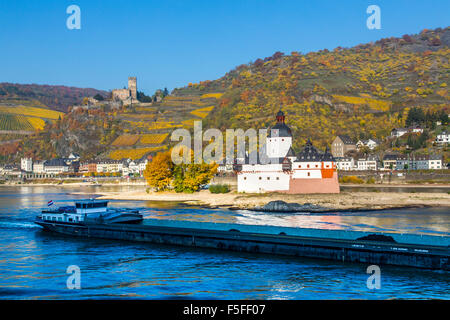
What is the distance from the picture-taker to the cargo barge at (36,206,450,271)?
3284 cm

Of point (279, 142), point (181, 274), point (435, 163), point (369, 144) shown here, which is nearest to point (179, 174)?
point (279, 142)

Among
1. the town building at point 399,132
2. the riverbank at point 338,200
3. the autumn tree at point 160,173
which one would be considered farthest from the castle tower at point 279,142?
the town building at point 399,132

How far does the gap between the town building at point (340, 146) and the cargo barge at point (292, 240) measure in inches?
4333

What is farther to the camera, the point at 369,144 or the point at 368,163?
the point at 369,144

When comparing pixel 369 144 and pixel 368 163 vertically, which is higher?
pixel 369 144

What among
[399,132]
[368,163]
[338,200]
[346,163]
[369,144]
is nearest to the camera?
[338,200]

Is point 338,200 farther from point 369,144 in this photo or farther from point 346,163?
point 369,144

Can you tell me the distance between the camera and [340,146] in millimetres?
152375

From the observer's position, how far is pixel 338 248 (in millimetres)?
35094

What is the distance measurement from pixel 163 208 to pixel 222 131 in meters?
109

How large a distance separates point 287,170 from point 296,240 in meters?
48.3

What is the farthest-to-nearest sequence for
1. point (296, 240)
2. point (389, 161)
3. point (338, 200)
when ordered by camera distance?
point (389, 161) → point (338, 200) → point (296, 240)

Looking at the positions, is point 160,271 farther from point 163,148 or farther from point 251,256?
point 163,148

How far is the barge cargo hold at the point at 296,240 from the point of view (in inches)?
1292
